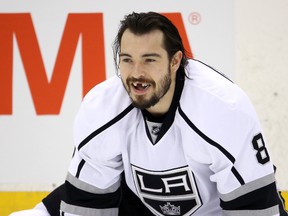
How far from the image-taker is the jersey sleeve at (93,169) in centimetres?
192

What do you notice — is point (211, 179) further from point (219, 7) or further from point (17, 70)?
point (17, 70)

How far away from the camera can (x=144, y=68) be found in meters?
1.83

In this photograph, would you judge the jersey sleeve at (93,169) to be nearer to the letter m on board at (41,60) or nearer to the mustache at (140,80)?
the mustache at (140,80)

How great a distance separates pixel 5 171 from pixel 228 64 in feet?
3.58

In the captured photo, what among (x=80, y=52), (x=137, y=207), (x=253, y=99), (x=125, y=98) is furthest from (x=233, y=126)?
(x=80, y=52)

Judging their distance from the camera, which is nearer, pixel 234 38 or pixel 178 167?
pixel 178 167

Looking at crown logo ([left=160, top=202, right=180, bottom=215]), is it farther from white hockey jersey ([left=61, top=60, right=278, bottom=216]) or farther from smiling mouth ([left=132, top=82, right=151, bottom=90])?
smiling mouth ([left=132, top=82, right=151, bottom=90])

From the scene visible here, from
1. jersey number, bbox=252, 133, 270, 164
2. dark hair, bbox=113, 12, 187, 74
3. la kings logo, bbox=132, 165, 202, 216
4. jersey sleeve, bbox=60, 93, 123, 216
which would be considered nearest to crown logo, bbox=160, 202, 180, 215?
la kings logo, bbox=132, 165, 202, 216

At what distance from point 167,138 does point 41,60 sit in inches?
49.0

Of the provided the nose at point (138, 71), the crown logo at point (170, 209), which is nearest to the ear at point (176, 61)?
the nose at point (138, 71)

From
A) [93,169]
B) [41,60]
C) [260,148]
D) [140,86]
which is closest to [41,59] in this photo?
[41,60]

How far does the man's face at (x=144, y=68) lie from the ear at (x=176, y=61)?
0.15 ft

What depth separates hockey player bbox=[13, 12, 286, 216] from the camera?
182cm

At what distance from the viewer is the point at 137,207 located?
2.17m
